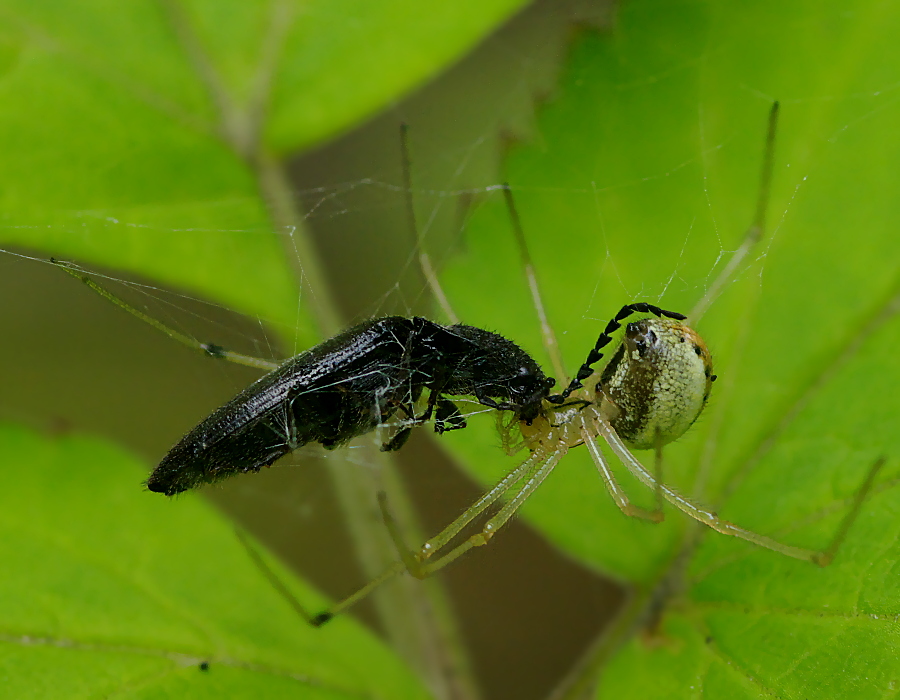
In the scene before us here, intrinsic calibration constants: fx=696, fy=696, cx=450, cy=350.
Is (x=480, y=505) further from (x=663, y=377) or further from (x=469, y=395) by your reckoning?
(x=663, y=377)

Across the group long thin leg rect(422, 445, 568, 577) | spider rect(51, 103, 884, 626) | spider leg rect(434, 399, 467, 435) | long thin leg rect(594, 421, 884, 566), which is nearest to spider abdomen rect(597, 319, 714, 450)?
spider rect(51, 103, 884, 626)

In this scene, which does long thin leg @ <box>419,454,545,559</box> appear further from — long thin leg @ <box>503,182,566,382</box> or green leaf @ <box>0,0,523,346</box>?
green leaf @ <box>0,0,523,346</box>

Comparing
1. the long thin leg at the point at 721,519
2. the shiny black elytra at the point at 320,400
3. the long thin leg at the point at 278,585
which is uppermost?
the shiny black elytra at the point at 320,400

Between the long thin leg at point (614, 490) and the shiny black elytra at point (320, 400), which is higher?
the shiny black elytra at point (320, 400)

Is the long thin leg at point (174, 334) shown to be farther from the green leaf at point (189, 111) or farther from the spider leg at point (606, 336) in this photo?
the spider leg at point (606, 336)

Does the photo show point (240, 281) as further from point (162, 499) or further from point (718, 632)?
point (718, 632)

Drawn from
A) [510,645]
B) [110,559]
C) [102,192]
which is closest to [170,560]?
[110,559]

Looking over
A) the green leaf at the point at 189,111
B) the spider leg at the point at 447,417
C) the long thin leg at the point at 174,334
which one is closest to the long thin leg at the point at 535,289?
the spider leg at the point at 447,417
